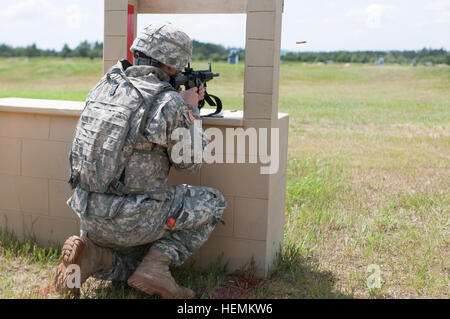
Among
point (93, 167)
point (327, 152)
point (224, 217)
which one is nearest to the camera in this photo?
point (93, 167)

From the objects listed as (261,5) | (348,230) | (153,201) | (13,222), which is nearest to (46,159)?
(13,222)

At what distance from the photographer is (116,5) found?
13.1 ft

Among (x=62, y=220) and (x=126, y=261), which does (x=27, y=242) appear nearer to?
(x=62, y=220)

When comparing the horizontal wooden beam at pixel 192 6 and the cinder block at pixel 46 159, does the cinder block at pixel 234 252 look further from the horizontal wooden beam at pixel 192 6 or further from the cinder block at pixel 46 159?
the horizontal wooden beam at pixel 192 6

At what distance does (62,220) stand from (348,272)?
2296 millimetres

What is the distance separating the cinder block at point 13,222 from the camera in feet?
14.3

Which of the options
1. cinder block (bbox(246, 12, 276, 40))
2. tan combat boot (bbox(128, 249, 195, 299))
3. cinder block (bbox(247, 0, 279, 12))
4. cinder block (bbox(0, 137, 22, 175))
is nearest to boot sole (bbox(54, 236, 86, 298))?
tan combat boot (bbox(128, 249, 195, 299))

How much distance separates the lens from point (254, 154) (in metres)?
3.70

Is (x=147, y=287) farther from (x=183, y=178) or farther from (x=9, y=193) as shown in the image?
(x=9, y=193)

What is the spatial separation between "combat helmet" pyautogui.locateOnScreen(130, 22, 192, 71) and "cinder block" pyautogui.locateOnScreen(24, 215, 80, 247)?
64.5 inches

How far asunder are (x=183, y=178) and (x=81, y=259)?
99 centimetres

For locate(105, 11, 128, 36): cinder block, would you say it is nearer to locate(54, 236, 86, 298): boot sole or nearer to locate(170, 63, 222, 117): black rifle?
locate(170, 63, 222, 117): black rifle

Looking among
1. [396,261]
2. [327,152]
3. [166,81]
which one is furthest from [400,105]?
[166,81]

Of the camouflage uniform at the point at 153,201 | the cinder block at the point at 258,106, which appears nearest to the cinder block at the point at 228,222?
the camouflage uniform at the point at 153,201
